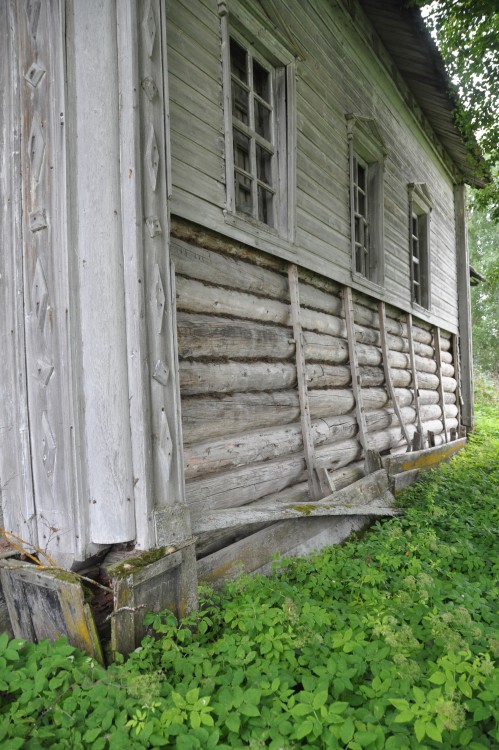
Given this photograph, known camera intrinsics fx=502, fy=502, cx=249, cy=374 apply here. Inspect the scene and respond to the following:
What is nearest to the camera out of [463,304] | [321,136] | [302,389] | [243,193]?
[243,193]

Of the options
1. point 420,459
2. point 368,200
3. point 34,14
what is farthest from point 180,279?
point 420,459

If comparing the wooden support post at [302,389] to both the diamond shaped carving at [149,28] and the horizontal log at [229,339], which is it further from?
the diamond shaped carving at [149,28]

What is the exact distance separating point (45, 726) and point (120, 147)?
2.61 metres

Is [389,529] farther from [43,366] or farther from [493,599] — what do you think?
[43,366]

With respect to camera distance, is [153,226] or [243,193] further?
[243,193]

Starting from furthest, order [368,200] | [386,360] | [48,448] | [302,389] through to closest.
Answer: [368,200]
[386,360]
[302,389]
[48,448]

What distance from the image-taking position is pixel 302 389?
173 inches

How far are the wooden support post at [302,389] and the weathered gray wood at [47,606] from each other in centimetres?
237

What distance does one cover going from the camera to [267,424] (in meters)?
3.96

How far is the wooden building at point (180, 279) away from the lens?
100 inches

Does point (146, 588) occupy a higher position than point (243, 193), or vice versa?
point (243, 193)

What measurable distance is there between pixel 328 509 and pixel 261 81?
3.82 meters

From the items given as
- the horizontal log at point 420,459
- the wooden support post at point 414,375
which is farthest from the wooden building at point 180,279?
the wooden support post at point 414,375

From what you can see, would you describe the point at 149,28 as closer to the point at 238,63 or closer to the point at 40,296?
the point at 40,296
